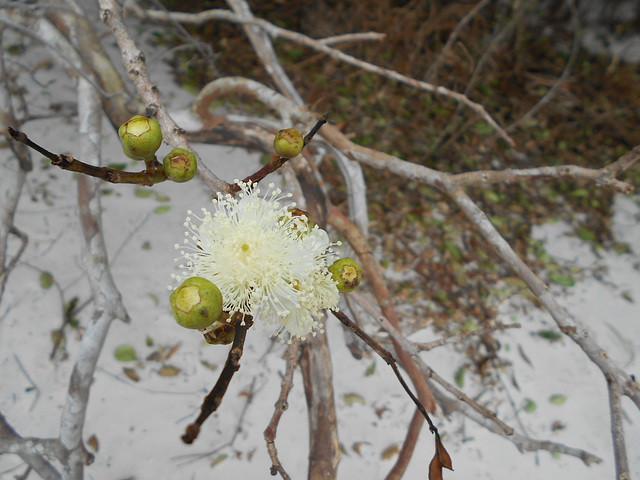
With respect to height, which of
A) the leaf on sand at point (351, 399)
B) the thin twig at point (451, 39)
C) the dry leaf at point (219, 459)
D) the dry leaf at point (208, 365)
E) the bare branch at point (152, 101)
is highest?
the thin twig at point (451, 39)

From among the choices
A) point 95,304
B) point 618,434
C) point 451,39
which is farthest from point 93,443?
point 451,39

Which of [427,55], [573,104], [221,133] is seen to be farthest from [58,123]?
[573,104]

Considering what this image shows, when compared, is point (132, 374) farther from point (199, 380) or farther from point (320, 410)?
point (320, 410)

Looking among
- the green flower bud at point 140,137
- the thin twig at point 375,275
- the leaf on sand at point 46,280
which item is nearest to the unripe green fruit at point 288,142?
the green flower bud at point 140,137

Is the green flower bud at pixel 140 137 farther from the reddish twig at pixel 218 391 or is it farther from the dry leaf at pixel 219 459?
the dry leaf at pixel 219 459

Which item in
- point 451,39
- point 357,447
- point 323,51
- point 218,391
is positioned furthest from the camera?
point 451,39

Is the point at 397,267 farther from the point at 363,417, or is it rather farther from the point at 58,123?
the point at 58,123
